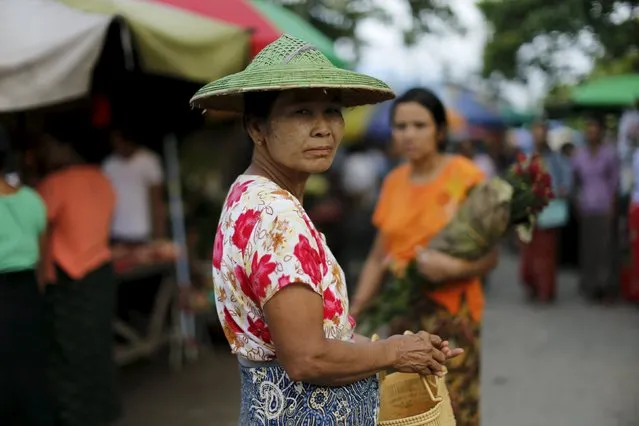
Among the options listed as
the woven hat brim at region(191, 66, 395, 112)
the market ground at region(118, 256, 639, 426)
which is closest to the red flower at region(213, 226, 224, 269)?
the woven hat brim at region(191, 66, 395, 112)

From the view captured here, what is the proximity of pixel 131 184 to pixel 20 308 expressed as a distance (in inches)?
103

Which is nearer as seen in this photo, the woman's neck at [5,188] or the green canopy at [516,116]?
the woman's neck at [5,188]

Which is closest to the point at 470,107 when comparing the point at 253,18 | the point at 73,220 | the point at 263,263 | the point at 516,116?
the point at 516,116

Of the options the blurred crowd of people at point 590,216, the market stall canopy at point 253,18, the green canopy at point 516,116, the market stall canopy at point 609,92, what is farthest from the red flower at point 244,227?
the green canopy at point 516,116

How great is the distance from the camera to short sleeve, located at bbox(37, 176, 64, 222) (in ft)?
16.6

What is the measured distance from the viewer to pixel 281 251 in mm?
1979

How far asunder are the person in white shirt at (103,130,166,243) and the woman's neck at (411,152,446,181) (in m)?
3.56

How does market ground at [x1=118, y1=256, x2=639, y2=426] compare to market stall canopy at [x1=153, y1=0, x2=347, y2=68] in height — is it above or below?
below

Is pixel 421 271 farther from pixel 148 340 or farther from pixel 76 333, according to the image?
pixel 148 340

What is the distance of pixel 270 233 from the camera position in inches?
79.2

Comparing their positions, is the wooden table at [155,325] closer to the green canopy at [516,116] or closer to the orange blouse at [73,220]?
the orange blouse at [73,220]

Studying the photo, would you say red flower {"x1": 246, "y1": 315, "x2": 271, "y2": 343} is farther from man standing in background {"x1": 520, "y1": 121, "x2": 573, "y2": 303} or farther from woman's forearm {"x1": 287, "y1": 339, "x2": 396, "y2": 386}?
man standing in background {"x1": 520, "y1": 121, "x2": 573, "y2": 303}

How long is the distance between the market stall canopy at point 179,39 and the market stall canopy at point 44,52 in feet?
0.62

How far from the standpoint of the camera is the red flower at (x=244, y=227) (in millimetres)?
2064
